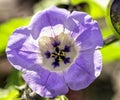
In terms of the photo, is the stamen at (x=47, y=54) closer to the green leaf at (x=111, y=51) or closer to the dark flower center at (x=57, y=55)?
the dark flower center at (x=57, y=55)

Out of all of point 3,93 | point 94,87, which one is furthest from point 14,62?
point 94,87

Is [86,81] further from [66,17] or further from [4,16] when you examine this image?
[4,16]

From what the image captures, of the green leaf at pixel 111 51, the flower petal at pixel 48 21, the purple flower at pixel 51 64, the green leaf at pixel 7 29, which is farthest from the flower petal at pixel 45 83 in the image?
the green leaf at pixel 111 51

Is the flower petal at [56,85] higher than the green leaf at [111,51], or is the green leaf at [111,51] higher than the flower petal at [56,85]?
the flower petal at [56,85]

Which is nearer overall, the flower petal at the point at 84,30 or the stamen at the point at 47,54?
the flower petal at the point at 84,30

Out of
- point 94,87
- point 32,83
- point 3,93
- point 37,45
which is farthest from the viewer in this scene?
point 94,87

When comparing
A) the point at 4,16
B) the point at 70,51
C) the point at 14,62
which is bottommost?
the point at 4,16
